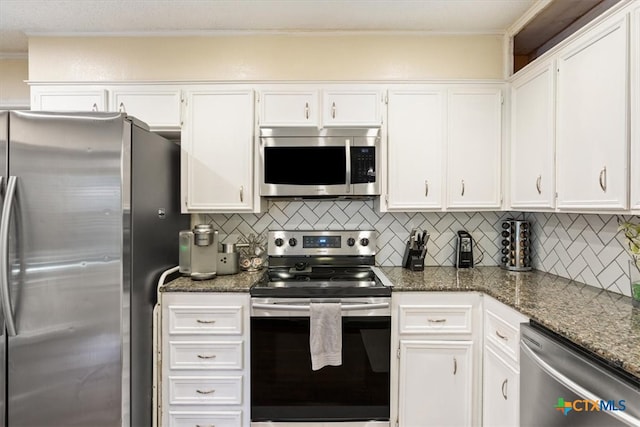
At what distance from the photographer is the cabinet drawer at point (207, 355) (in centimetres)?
196

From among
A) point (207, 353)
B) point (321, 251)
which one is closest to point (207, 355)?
point (207, 353)

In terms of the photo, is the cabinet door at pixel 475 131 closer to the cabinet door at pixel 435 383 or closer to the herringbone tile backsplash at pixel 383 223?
the herringbone tile backsplash at pixel 383 223

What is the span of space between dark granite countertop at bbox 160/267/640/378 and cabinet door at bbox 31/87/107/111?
1.31 metres

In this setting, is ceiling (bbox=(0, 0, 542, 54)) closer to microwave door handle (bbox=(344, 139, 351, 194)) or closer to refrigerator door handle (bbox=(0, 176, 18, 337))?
microwave door handle (bbox=(344, 139, 351, 194))

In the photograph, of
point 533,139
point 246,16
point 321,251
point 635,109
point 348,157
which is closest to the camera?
point 635,109

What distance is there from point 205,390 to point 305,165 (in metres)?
1.46

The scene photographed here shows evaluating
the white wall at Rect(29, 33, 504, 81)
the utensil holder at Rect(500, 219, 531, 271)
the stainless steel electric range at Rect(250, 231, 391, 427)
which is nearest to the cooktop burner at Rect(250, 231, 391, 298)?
the stainless steel electric range at Rect(250, 231, 391, 427)

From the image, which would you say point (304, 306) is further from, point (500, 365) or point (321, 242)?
point (500, 365)

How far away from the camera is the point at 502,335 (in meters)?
1.72

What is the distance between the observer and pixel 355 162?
89.8 inches

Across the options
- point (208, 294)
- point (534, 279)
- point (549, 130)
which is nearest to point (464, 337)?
point (534, 279)

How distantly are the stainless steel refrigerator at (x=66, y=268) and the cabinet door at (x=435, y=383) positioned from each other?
57.8 inches

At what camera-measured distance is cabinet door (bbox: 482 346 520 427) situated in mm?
1592

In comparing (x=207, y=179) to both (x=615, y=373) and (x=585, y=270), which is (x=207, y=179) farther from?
(x=585, y=270)
